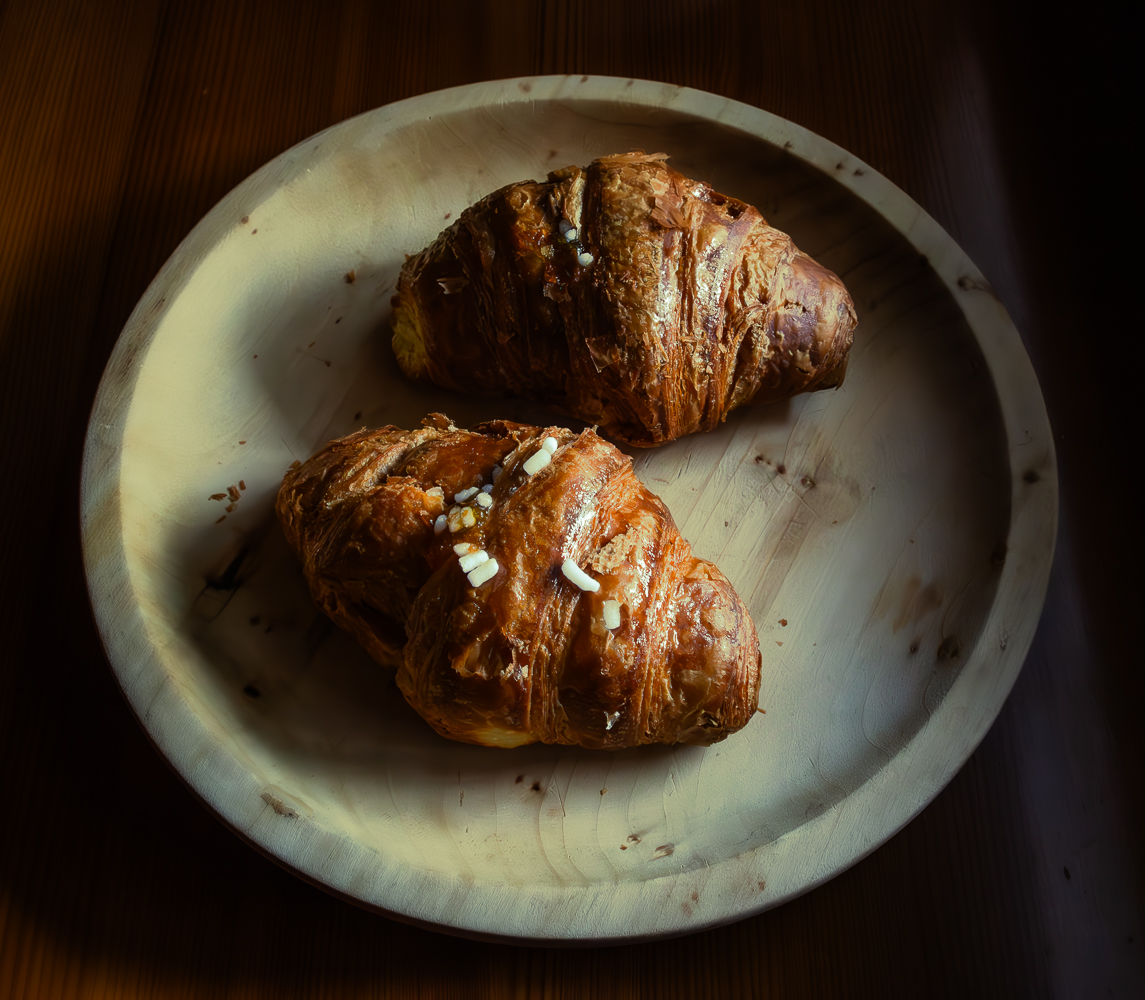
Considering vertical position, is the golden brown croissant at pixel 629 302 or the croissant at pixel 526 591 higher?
the golden brown croissant at pixel 629 302

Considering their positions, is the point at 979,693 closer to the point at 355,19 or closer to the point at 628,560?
the point at 628,560

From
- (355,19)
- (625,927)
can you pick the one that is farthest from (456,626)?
(355,19)

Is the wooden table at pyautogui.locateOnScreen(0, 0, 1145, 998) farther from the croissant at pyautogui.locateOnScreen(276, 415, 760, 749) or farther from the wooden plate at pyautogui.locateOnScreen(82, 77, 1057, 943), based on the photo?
the croissant at pyautogui.locateOnScreen(276, 415, 760, 749)

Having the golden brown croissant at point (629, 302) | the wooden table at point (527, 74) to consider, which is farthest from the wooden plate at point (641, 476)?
the wooden table at point (527, 74)

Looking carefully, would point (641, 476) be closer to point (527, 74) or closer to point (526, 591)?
point (526, 591)

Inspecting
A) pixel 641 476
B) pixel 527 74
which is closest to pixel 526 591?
pixel 641 476

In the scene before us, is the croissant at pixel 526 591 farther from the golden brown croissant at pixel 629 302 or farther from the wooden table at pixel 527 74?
the wooden table at pixel 527 74
